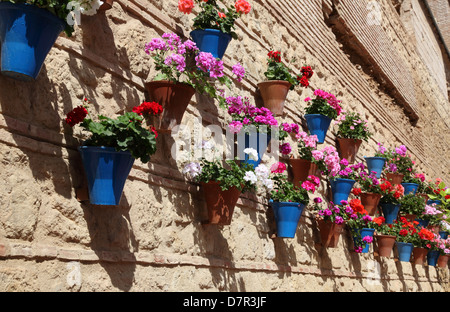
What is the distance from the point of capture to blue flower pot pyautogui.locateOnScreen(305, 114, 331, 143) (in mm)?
5703

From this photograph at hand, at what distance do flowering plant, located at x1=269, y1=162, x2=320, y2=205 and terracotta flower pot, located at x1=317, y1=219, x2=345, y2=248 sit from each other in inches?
29.4

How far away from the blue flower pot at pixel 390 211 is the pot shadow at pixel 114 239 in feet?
17.6

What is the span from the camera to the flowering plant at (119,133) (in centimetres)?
269

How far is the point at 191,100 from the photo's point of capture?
12.7 feet

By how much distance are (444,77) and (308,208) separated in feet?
39.8

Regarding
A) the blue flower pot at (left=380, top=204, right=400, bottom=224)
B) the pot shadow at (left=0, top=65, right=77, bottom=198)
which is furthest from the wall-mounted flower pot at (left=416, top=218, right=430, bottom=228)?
the pot shadow at (left=0, top=65, right=77, bottom=198)

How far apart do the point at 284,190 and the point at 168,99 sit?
5.55ft

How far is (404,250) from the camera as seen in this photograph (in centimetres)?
752

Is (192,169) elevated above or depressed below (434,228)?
above

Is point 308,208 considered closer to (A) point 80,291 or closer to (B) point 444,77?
(A) point 80,291

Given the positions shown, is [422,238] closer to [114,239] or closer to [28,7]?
[114,239]

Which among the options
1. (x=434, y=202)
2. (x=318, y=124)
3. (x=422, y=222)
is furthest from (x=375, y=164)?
(x=434, y=202)

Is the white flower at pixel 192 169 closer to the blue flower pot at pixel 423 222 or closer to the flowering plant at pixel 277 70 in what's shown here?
the flowering plant at pixel 277 70

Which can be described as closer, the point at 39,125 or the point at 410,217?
the point at 39,125
